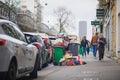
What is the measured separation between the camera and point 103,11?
4591 centimetres

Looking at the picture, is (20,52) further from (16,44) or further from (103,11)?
(103,11)

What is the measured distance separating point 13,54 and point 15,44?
0.52 meters

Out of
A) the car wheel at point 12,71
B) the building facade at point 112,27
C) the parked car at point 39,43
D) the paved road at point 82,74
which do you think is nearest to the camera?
the car wheel at point 12,71

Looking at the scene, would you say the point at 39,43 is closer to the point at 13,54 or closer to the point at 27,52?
the point at 27,52

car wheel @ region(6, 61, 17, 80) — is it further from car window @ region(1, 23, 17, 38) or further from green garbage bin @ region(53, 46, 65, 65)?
green garbage bin @ region(53, 46, 65, 65)

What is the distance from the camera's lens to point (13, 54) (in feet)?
39.9

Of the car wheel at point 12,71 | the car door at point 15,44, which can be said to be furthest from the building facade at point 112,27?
the car wheel at point 12,71

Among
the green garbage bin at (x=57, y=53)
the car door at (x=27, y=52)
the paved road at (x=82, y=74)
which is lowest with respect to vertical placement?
the paved road at (x=82, y=74)

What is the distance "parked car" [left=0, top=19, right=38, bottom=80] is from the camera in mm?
11766

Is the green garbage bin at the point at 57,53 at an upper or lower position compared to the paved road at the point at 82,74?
upper

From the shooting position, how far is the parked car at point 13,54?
11766mm

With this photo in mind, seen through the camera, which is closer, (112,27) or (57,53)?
(57,53)

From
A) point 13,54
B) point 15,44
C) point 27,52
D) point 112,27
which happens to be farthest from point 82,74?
point 112,27

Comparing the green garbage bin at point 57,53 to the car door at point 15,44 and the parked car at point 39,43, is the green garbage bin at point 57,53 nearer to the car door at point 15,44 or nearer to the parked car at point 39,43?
the parked car at point 39,43
